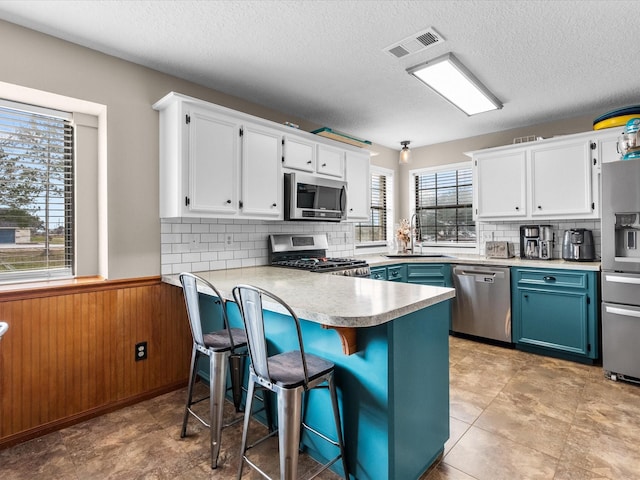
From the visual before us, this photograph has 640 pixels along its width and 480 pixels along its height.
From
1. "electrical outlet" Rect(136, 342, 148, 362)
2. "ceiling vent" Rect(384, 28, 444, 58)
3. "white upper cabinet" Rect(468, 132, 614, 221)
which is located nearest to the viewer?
"ceiling vent" Rect(384, 28, 444, 58)

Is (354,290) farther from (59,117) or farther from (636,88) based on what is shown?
(636,88)

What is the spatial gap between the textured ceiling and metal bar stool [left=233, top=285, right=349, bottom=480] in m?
1.63

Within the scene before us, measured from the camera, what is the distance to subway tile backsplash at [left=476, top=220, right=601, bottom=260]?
3.67 m

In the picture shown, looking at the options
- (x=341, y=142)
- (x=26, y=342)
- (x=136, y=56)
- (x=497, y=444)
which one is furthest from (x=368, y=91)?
(x=26, y=342)

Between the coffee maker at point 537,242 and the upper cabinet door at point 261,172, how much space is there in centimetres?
282

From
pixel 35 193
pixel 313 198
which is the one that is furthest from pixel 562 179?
pixel 35 193

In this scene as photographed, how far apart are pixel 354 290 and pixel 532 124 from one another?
11.4 feet

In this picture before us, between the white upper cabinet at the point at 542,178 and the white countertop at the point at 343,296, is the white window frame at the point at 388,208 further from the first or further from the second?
the white countertop at the point at 343,296

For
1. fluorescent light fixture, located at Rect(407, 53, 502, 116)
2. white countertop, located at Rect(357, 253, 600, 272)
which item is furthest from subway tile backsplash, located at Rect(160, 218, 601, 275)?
fluorescent light fixture, located at Rect(407, 53, 502, 116)

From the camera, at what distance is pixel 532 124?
3.99 meters

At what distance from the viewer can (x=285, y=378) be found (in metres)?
1.46

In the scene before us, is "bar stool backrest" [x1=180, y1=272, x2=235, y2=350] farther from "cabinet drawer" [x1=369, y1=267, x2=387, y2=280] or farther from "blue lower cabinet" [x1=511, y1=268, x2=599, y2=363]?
"blue lower cabinet" [x1=511, y1=268, x2=599, y2=363]

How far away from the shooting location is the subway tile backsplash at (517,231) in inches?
144

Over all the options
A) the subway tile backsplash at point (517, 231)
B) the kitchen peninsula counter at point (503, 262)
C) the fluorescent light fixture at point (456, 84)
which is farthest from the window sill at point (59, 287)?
the subway tile backsplash at point (517, 231)
